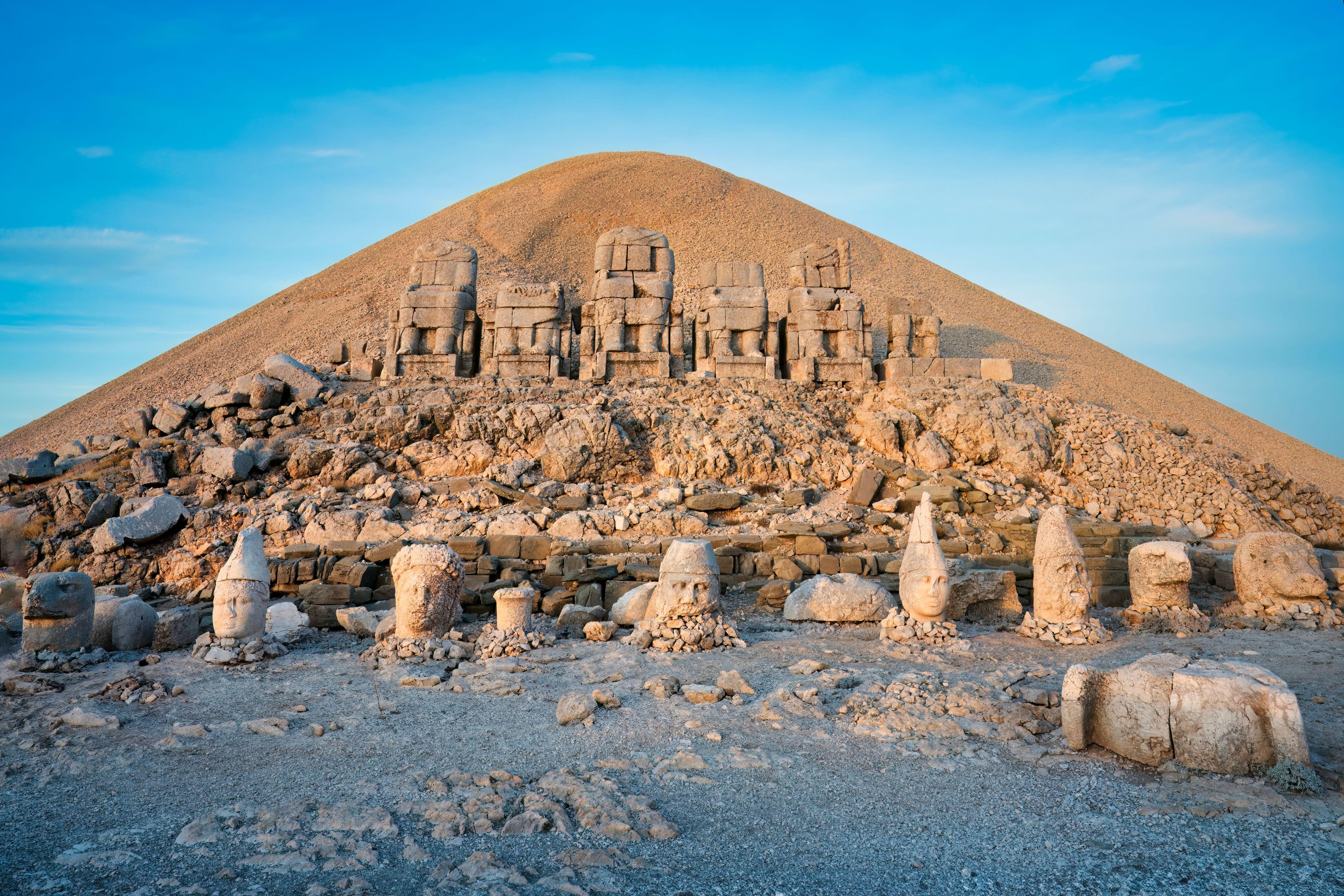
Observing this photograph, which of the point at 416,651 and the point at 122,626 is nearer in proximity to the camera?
the point at 416,651

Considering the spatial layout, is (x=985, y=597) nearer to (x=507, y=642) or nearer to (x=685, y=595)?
(x=685, y=595)

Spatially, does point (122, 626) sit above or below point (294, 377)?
below

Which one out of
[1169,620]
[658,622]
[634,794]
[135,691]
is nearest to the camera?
[634,794]

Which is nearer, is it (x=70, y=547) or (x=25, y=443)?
(x=70, y=547)

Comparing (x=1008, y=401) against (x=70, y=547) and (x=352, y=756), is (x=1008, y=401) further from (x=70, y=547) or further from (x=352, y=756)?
(x=70, y=547)

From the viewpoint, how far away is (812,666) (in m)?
7.11

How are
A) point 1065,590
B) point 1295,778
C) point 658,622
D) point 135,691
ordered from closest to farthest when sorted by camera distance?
point 1295,778 → point 135,691 → point 658,622 → point 1065,590

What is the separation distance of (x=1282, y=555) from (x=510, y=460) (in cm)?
1049

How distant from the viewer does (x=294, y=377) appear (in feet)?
49.5

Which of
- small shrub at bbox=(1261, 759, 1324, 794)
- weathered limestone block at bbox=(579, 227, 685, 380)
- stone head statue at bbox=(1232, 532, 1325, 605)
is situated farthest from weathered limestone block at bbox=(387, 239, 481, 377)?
small shrub at bbox=(1261, 759, 1324, 794)

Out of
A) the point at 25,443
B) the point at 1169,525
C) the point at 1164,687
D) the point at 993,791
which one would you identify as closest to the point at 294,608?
the point at 993,791

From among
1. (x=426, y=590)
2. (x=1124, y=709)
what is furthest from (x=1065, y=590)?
(x=426, y=590)

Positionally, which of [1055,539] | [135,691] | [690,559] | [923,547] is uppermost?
[1055,539]

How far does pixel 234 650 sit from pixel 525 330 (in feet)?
32.0
